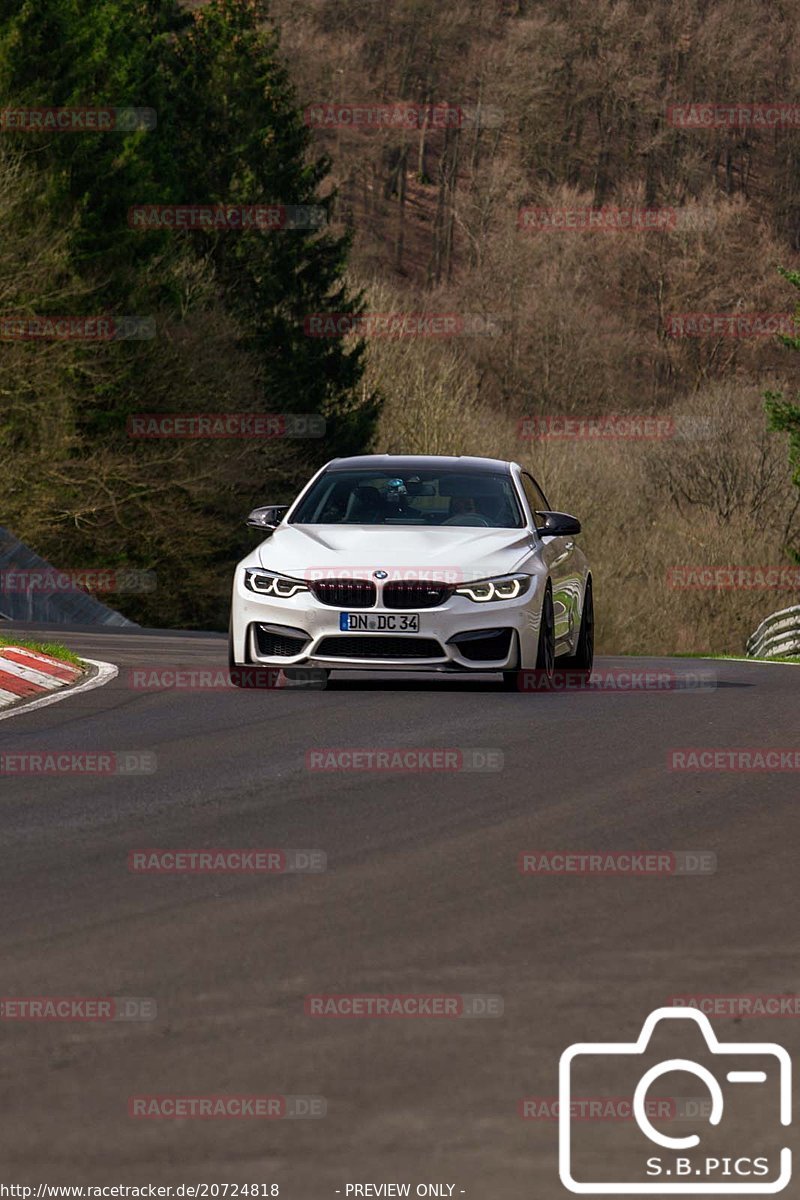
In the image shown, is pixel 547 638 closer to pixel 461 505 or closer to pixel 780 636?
pixel 461 505

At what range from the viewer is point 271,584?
15383mm

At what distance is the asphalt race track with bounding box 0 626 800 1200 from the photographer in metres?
5.12

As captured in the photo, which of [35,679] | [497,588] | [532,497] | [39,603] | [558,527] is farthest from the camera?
[39,603]

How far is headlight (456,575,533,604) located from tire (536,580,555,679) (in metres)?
0.33

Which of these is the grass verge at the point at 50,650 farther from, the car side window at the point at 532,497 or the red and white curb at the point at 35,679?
the car side window at the point at 532,497

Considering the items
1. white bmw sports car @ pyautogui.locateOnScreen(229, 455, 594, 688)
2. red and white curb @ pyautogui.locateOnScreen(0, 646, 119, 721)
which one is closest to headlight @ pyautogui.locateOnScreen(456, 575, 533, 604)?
white bmw sports car @ pyautogui.locateOnScreen(229, 455, 594, 688)

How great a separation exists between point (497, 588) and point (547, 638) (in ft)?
2.45

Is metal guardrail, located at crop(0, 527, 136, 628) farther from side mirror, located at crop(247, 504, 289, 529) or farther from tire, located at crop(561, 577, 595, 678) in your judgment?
side mirror, located at crop(247, 504, 289, 529)

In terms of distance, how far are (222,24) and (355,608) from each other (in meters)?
56.2

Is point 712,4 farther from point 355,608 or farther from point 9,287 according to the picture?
point 355,608

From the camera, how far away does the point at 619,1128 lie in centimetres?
520

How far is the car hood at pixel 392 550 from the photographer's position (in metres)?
15.3

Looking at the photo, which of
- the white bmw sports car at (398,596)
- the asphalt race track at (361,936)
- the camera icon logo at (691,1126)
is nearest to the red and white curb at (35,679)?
the white bmw sports car at (398,596)

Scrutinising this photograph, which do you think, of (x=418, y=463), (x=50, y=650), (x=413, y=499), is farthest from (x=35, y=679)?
(x=418, y=463)
